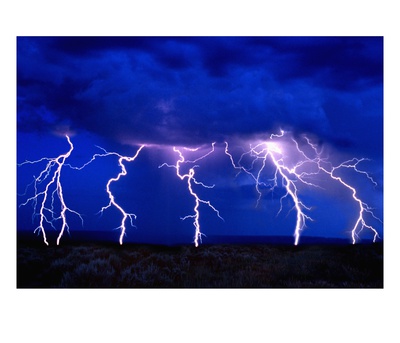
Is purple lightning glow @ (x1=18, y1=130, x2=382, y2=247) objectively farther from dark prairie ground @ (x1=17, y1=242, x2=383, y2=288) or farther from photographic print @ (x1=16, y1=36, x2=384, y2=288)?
dark prairie ground @ (x1=17, y1=242, x2=383, y2=288)

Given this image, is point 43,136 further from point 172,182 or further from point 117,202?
point 172,182

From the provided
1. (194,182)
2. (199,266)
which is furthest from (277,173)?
(199,266)

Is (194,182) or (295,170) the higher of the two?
(295,170)

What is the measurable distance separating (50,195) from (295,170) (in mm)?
2950

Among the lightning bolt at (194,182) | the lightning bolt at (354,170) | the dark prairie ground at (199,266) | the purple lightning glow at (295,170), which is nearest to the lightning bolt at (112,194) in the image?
the dark prairie ground at (199,266)

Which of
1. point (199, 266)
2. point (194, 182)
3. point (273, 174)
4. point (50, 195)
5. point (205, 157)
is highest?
point (205, 157)

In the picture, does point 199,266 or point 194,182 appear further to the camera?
point 194,182

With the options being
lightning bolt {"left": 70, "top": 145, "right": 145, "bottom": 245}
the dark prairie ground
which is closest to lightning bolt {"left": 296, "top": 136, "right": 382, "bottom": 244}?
the dark prairie ground

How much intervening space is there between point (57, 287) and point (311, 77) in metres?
3.86

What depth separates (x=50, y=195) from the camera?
4.76 meters

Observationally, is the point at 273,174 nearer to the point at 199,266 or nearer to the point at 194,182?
the point at 194,182

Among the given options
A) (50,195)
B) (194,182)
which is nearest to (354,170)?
(194,182)

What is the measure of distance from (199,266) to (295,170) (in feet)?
5.33

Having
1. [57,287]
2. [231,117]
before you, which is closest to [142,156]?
[231,117]
